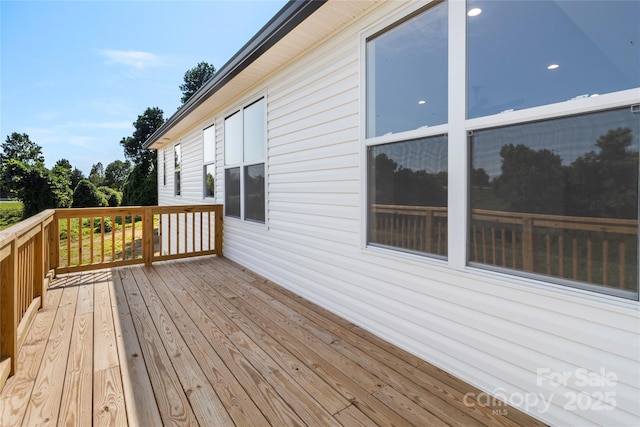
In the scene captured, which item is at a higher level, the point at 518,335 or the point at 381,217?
the point at 381,217

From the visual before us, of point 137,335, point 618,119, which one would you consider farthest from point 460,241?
point 137,335

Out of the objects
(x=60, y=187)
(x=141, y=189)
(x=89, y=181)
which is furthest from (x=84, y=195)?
(x=141, y=189)

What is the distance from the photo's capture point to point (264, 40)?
313 centimetres

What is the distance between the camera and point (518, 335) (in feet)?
5.40

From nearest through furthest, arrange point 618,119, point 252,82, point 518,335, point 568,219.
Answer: point 618,119 < point 568,219 < point 518,335 < point 252,82

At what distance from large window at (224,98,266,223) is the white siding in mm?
243

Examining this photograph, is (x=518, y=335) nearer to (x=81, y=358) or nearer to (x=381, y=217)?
(x=381, y=217)

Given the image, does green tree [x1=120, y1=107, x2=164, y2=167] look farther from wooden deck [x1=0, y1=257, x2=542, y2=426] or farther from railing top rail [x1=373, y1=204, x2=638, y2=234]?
railing top rail [x1=373, y1=204, x2=638, y2=234]

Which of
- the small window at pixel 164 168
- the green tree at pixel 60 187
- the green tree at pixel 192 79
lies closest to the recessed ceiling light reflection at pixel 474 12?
the small window at pixel 164 168

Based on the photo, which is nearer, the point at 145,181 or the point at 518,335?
the point at 518,335

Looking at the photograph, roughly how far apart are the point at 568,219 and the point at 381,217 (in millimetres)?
1241

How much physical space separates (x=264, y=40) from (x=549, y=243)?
3.06m

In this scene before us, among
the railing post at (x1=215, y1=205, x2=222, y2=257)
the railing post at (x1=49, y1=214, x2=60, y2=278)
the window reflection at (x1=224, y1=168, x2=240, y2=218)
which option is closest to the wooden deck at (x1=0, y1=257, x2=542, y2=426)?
the railing post at (x1=49, y1=214, x2=60, y2=278)

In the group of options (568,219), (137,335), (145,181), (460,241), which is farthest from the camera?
(145,181)
